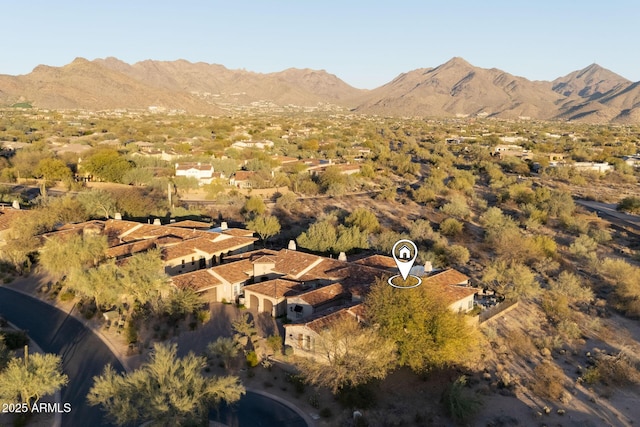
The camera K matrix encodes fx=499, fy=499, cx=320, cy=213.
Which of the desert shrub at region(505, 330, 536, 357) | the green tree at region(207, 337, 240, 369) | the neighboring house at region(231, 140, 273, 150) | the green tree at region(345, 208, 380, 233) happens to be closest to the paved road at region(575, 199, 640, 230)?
the green tree at region(345, 208, 380, 233)

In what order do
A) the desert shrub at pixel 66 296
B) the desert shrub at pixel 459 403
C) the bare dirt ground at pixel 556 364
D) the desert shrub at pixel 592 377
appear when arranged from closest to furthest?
1. the desert shrub at pixel 459 403
2. the bare dirt ground at pixel 556 364
3. the desert shrub at pixel 592 377
4. the desert shrub at pixel 66 296

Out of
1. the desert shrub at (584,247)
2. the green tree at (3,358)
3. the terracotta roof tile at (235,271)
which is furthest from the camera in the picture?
the desert shrub at (584,247)

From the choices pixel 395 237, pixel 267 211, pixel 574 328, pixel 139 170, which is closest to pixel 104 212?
pixel 267 211

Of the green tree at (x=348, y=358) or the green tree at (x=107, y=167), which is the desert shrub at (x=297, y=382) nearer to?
the green tree at (x=348, y=358)

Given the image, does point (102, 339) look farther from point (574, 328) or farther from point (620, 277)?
point (620, 277)

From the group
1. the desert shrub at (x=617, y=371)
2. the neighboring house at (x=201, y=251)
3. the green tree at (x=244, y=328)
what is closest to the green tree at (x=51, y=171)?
the neighboring house at (x=201, y=251)

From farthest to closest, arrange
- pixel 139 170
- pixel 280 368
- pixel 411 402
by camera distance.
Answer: pixel 139 170
pixel 280 368
pixel 411 402

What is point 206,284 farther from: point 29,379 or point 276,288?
point 29,379
